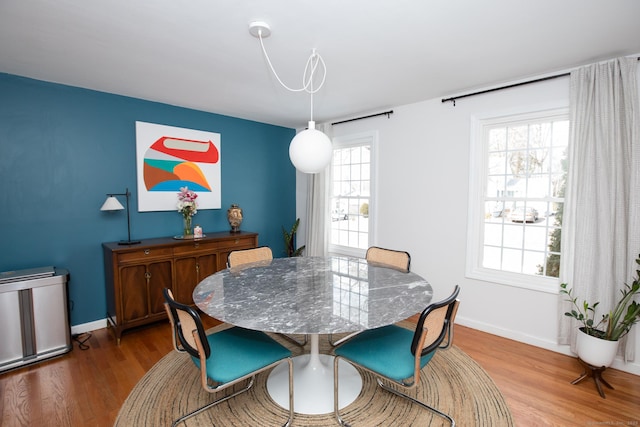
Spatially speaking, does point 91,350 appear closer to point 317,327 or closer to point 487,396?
point 317,327

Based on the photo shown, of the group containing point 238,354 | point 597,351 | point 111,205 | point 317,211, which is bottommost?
point 597,351

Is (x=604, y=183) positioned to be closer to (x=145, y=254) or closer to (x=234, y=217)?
(x=234, y=217)

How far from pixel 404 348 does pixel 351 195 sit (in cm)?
277

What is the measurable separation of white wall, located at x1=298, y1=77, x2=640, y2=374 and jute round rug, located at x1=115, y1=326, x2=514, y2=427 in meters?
0.94

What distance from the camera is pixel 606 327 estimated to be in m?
2.39

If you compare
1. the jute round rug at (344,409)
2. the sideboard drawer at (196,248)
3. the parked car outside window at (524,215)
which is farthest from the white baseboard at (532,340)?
the sideboard drawer at (196,248)

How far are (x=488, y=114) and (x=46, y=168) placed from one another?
4.33m

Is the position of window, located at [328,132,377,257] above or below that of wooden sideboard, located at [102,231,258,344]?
above

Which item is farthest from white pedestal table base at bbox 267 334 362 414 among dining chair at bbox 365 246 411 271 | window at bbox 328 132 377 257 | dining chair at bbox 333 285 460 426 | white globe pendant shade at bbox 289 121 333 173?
window at bbox 328 132 377 257

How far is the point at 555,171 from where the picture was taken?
2.76 meters

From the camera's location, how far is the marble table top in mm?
1460

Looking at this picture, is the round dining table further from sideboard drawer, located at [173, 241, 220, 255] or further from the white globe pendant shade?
sideboard drawer, located at [173, 241, 220, 255]

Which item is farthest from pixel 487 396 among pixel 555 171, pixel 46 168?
pixel 46 168

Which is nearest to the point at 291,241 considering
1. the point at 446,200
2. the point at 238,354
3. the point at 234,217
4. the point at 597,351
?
the point at 234,217
